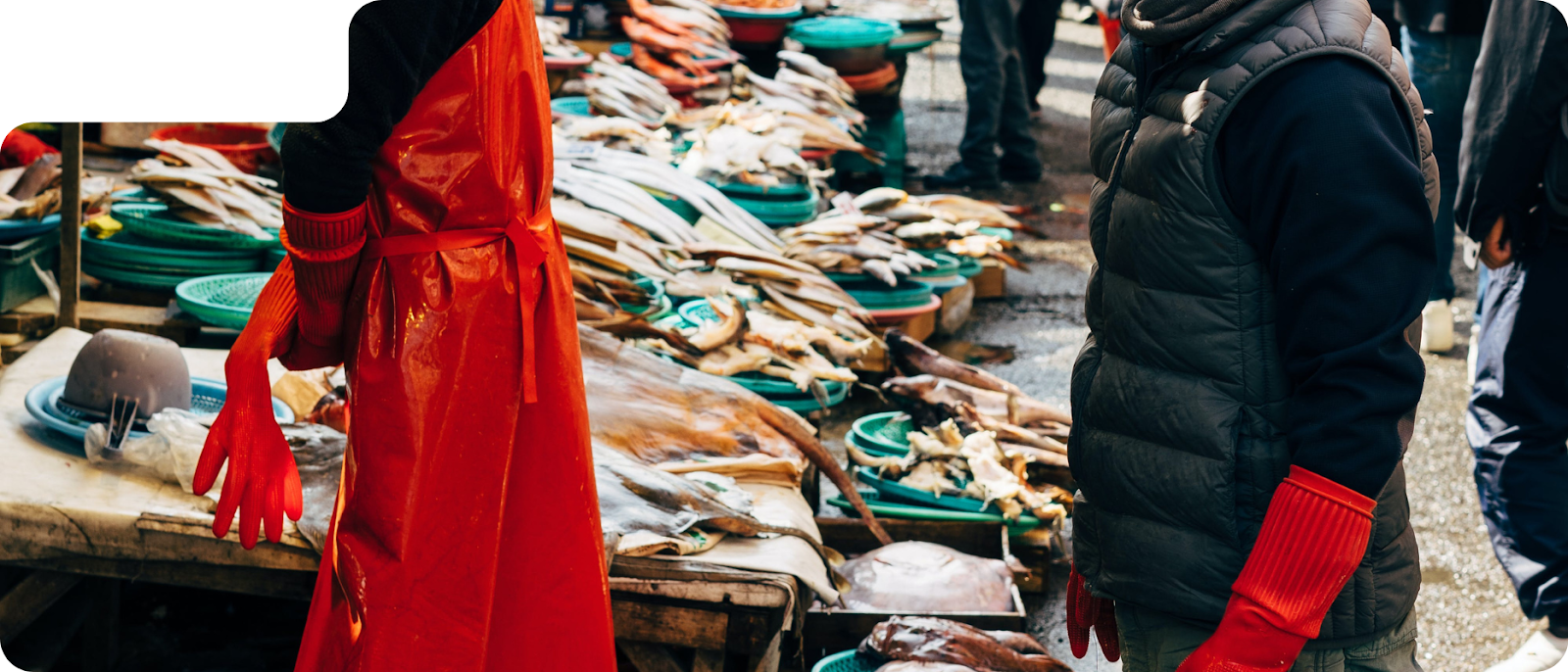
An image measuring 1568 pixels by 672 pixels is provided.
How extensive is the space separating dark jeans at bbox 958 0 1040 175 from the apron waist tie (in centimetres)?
748

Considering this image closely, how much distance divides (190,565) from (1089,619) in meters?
1.97

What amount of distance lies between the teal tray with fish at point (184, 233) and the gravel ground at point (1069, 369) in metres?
2.86

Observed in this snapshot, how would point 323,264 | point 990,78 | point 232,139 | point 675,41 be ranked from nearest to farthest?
point 323,264 < point 232,139 < point 675,41 < point 990,78

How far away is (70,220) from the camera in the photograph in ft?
12.2

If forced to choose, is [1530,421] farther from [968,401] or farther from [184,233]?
[184,233]

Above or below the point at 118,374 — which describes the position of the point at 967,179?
below

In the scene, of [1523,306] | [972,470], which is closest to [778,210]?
[972,470]

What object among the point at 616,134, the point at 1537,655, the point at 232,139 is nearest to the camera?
the point at 1537,655

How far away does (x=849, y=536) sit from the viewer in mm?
3857

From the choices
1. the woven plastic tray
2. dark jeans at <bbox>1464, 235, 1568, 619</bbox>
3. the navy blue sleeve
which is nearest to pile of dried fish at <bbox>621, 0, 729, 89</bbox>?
the woven plastic tray

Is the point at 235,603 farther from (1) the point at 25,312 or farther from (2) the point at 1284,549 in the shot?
(2) the point at 1284,549

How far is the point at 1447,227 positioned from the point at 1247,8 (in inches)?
199

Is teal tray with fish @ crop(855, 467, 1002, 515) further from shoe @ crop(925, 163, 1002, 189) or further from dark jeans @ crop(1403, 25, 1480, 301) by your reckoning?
shoe @ crop(925, 163, 1002, 189)

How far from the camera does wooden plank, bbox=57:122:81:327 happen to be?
354 cm
